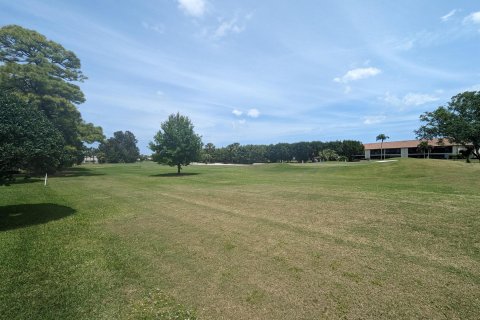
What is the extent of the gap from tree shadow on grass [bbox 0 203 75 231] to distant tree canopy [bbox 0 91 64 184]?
1857 mm

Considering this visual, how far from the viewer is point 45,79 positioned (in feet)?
111

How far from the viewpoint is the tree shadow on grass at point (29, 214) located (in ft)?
36.4

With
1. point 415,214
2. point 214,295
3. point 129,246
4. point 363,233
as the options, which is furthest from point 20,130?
point 415,214

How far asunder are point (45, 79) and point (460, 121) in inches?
2784

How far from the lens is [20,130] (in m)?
10.7

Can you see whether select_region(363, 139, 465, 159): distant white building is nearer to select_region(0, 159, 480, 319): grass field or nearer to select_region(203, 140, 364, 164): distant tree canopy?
select_region(203, 140, 364, 164): distant tree canopy

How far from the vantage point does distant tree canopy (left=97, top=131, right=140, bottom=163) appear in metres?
132

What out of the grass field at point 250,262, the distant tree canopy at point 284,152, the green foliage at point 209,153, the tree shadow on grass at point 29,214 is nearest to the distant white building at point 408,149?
the distant tree canopy at point 284,152

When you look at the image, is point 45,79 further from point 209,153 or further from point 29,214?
point 209,153

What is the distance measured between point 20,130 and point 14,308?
27.3 ft

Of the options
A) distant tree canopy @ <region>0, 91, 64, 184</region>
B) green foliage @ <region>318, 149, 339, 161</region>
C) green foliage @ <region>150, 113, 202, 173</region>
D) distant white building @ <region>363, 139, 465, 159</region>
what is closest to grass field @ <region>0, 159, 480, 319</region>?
distant tree canopy @ <region>0, 91, 64, 184</region>

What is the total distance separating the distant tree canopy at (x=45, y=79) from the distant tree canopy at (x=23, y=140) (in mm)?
21088

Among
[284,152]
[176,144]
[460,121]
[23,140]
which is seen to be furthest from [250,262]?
[284,152]

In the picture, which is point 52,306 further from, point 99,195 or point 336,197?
point 99,195
